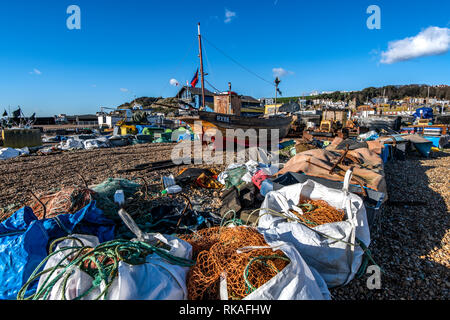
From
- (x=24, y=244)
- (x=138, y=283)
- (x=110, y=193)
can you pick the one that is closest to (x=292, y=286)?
(x=138, y=283)

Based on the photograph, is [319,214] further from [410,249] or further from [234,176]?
[234,176]

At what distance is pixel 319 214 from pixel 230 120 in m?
9.80

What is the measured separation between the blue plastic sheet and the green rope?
449mm

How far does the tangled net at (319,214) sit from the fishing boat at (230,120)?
885 centimetres

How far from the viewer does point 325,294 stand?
1861mm

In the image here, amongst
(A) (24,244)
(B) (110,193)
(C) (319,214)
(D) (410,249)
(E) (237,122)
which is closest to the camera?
(A) (24,244)

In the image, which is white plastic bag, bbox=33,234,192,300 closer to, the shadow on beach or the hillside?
the shadow on beach

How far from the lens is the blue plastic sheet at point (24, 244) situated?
2.17 m

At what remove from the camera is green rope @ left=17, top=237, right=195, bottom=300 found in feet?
5.24

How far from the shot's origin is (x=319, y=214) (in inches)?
110

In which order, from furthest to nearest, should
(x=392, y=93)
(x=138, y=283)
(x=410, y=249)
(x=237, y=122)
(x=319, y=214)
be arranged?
1. (x=392, y=93)
2. (x=237, y=122)
3. (x=410, y=249)
4. (x=319, y=214)
5. (x=138, y=283)

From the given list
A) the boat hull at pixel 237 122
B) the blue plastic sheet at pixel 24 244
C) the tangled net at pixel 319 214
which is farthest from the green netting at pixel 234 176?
the boat hull at pixel 237 122

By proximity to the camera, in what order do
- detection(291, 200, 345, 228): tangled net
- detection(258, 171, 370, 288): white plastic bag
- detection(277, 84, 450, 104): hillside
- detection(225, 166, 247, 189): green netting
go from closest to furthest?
1. detection(258, 171, 370, 288): white plastic bag
2. detection(291, 200, 345, 228): tangled net
3. detection(225, 166, 247, 189): green netting
4. detection(277, 84, 450, 104): hillside

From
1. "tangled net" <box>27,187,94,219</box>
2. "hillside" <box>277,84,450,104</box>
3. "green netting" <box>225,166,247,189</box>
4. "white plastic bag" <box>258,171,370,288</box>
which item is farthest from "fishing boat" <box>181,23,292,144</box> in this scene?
"hillside" <box>277,84,450,104</box>
